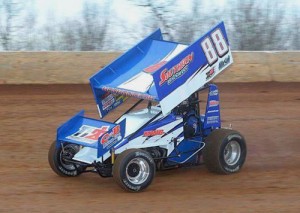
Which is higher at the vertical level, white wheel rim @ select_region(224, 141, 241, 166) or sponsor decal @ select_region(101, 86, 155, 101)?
sponsor decal @ select_region(101, 86, 155, 101)

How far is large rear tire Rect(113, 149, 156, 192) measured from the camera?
8438 millimetres

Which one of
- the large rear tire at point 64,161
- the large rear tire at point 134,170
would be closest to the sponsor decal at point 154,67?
the large rear tire at point 134,170

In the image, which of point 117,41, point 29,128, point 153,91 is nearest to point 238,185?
point 153,91

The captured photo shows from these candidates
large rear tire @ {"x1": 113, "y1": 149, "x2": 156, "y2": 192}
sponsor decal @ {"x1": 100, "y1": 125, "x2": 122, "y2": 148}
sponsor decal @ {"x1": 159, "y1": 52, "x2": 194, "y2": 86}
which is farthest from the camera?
sponsor decal @ {"x1": 159, "y1": 52, "x2": 194, "y2": 86}

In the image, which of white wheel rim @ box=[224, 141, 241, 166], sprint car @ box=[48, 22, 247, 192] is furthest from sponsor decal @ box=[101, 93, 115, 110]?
white wheel rim @ box=[224, 141, 241, 166]

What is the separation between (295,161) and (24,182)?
151 inches

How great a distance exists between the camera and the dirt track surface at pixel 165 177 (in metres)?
8.30

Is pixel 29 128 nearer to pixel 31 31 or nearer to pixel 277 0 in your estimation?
pixel 31 31

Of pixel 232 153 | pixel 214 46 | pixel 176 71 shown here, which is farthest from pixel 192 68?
pixel 232 153

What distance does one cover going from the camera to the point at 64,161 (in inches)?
367

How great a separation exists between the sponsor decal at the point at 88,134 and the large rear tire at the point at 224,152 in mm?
1401

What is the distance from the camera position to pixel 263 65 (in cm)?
1617

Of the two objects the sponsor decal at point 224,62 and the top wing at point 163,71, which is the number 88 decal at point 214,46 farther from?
the sponsor decal at point 224,62

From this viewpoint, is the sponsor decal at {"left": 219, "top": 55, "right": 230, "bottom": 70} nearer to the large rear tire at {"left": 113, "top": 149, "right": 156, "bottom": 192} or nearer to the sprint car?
the sprint car
